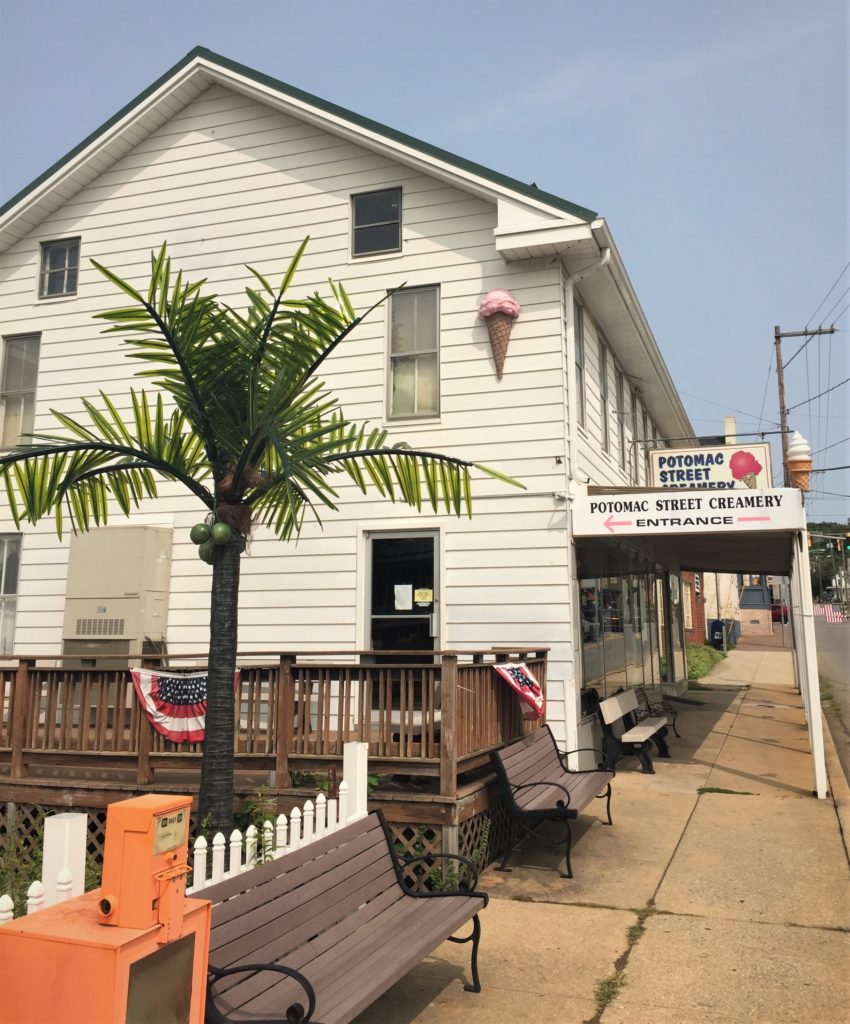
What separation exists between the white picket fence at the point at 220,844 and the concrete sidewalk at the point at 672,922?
100 centimetres

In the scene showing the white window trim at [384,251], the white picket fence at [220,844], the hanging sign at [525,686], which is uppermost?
the white window trim at [384,251]

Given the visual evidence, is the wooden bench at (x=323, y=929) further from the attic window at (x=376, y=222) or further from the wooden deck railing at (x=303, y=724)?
the attic window at (x=376, y=222)

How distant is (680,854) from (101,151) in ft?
37.5

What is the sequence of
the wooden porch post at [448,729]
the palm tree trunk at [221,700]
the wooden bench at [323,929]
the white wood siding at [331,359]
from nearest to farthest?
the wooden bench at [323,929]
the palm tree trunk at [221,700]
the wooden porch post at [448,729]
the white wood siding at [331,359]

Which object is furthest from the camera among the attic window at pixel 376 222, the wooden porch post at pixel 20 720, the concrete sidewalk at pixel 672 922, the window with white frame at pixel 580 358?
the attic window at pixel 376 222

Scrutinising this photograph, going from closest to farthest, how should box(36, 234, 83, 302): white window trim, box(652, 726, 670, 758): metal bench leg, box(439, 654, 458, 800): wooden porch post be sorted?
box(439, 654, 458, 800): wooden porch post
box(652, 726, 670, 758): metal bench leg
box(36, 234, 83, 302): white window trim

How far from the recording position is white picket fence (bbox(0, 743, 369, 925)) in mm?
3016

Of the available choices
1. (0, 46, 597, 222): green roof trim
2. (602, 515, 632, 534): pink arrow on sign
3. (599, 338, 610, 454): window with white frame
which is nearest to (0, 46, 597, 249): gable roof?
(0, 46, 597, 222): green roof trim

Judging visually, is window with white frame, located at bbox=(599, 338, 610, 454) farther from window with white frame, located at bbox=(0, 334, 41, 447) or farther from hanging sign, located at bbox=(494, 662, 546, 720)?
window with white frame, located at bbox=(0, 334, 41, 447)

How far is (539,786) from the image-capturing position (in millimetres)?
7422

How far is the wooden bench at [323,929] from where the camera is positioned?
3410mm

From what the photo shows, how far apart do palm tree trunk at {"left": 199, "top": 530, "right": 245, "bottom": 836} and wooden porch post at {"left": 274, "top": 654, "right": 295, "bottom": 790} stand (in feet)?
6.33

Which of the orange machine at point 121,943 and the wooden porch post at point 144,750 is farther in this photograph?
the wooden porch post at point 144,750

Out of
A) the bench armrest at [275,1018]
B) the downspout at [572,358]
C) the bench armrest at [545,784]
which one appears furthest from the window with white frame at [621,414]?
the bench armrest at [275,1018]
